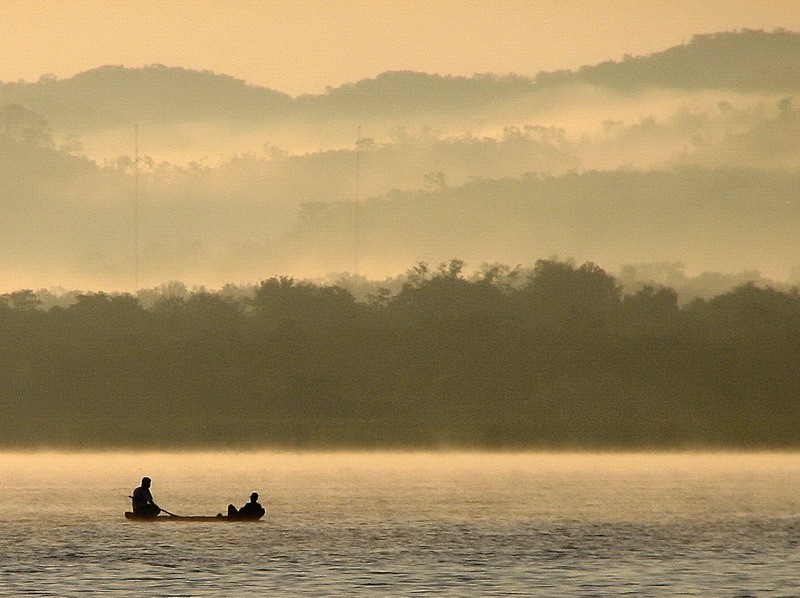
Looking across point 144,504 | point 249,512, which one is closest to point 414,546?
point 249,512

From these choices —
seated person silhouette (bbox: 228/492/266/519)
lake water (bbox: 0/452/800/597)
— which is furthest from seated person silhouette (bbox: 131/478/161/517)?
seated person silhouette (bbox: 228/492/266/519)

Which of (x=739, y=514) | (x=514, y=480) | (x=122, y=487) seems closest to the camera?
(x=739, y=514)

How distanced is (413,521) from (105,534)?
67.7ft

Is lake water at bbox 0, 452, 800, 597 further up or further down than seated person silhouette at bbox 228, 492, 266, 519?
further down

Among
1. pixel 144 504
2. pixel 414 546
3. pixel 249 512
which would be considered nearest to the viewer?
pixel 414 546

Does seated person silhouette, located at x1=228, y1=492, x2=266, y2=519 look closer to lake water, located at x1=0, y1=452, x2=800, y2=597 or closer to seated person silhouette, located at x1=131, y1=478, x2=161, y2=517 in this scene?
lake water, located at x1=0, y1=452, x2=800, y2=597

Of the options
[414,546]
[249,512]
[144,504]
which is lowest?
[414,546]

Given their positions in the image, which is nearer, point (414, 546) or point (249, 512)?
point (414, 546)

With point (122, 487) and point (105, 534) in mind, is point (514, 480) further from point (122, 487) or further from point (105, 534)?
point (105, 534)

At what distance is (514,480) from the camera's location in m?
180

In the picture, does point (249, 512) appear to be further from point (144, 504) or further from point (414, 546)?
point (414, 546)

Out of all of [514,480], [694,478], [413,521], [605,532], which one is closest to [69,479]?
[514,480]

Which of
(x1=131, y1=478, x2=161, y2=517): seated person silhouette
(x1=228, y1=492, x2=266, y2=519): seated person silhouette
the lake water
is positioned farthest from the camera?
(x1=228, y1=492, x2=266, y2=519): seated person silhouette

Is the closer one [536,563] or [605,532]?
[536,563]
